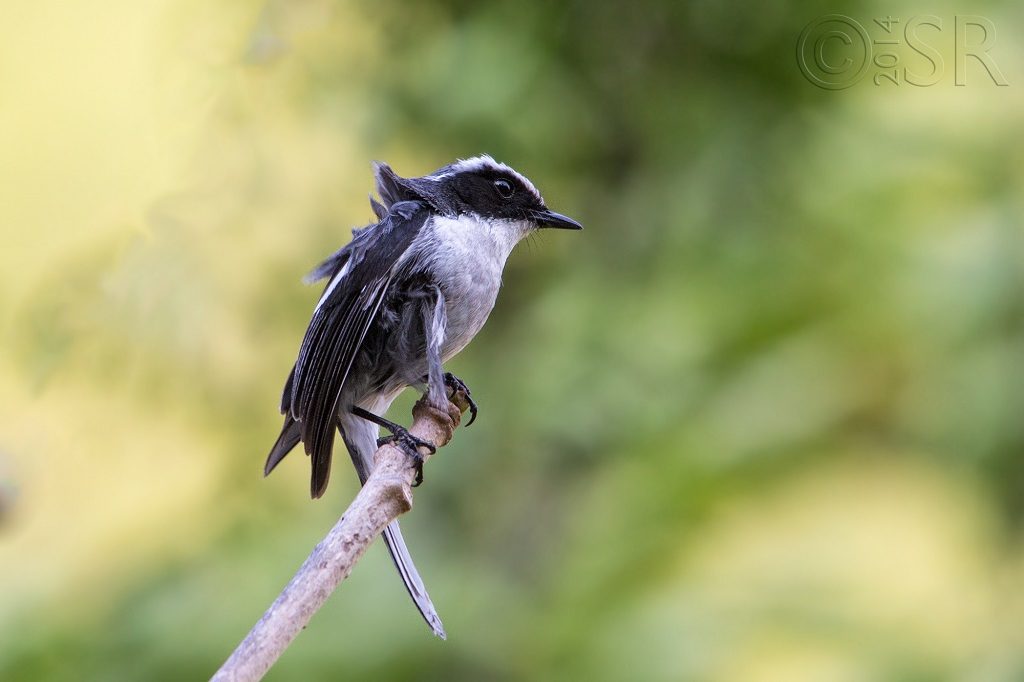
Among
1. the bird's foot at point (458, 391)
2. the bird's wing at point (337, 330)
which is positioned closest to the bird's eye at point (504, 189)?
the bird's wing at point (337, 330)

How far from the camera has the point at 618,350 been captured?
225 centimetres

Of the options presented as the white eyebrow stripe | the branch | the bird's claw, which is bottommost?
the branch

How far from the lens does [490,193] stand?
1488 mm

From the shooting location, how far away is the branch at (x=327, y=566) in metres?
0.75

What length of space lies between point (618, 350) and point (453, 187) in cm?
84

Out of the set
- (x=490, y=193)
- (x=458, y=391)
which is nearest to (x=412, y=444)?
(x=458, y=391)

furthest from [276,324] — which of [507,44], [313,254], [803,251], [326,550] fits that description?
[326,550]

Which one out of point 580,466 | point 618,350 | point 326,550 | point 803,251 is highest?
point 803,251

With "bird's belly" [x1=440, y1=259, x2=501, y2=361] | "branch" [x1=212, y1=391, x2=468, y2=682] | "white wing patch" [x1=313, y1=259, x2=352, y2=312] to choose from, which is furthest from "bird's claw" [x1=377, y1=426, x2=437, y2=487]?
"white wing patch" [x1=313, y1=259, x2=352, y2=312]

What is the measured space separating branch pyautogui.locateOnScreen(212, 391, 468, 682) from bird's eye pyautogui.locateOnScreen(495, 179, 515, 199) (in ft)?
1.84

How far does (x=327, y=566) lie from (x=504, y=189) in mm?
780

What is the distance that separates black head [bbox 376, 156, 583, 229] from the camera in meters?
1.47

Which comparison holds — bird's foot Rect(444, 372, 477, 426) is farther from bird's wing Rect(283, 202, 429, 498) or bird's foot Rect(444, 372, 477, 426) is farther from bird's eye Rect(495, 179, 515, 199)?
bird's eye Rect(495, 179, 515, 199)

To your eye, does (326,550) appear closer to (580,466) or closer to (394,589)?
(394,589)
